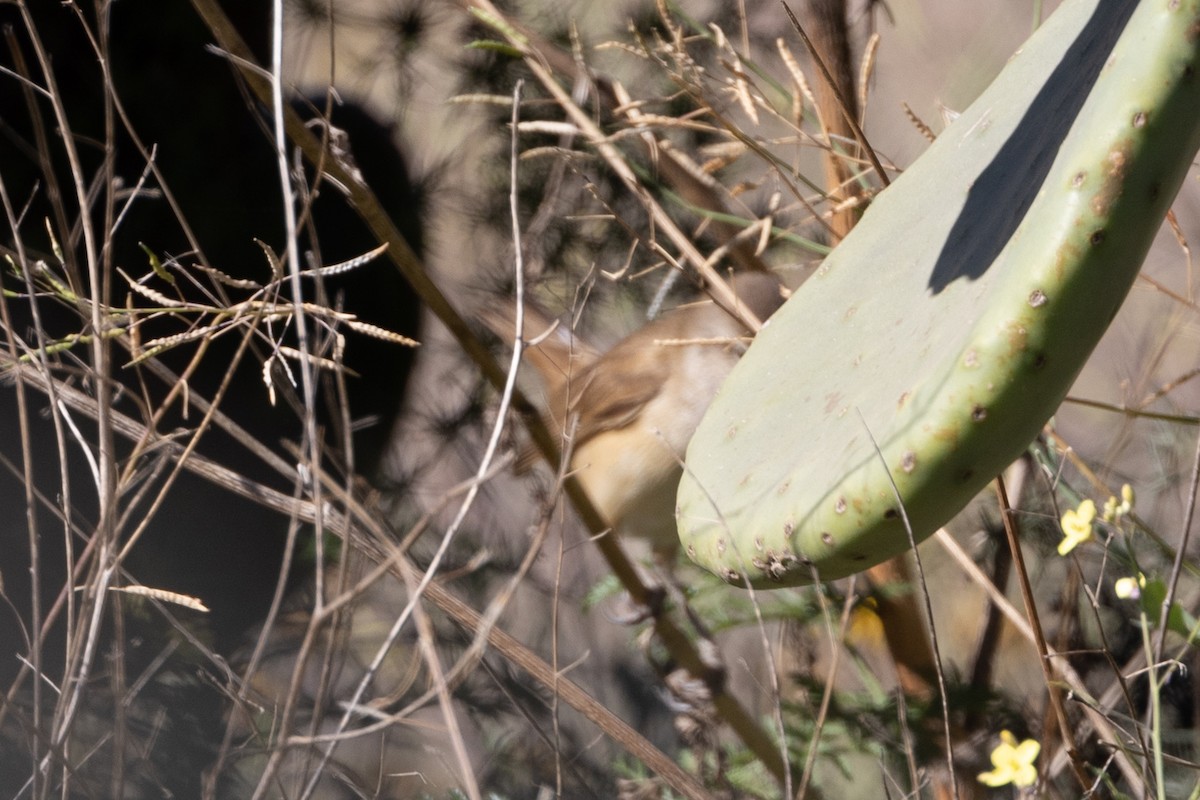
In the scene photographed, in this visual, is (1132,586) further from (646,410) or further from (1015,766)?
(646,410)

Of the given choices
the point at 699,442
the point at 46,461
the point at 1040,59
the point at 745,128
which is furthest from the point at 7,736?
the point at 745,128

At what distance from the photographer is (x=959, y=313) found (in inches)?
30.1

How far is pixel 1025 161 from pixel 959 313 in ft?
0.54

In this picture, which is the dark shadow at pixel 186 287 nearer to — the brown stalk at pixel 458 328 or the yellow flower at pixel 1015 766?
the brown stalk at pixel 458 328

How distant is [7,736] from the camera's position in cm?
177

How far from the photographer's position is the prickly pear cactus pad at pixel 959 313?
615mm

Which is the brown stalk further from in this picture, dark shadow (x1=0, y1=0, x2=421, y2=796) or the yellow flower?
dark shadow (x1=0, y1=0, x2=421, y2=796)

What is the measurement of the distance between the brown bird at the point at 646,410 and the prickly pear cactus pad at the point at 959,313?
1235 millimetres

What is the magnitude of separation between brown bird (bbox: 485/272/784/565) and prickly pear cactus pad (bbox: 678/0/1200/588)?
1.23m

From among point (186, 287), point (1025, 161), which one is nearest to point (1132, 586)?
point (1025, 161)

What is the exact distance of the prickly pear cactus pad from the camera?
62cm

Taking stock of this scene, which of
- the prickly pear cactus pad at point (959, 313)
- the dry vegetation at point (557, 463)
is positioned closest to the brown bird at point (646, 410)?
the dry vegetation at point (557, 463)

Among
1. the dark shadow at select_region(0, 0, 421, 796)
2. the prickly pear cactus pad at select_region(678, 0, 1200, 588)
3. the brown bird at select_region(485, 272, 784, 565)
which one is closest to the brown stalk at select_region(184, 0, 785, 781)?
the prickly pear cactus pad at select_region(678, 0, 1200, 588)

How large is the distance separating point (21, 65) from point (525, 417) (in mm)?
588
